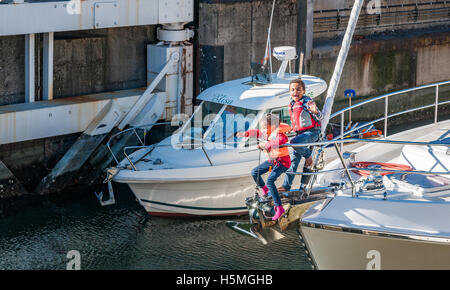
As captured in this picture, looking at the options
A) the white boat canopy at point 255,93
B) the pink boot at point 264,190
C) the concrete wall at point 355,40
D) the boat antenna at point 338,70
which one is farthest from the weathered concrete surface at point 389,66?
the pink boot at point 264,190

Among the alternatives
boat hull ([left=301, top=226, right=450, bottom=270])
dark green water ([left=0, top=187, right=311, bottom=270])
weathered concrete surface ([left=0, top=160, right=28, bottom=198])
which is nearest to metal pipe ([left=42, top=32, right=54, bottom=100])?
weathered concrete surface ([left=0, top=160, right=28, bottom=198])

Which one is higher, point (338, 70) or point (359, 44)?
point (359, 44)

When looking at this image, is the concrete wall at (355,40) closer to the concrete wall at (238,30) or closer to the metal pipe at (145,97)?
the concrete wall at (238,30)

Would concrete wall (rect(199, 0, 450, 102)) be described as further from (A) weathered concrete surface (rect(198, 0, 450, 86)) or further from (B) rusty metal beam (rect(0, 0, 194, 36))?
(B) rusty metal beam (rect(0, 0, 194, 36))

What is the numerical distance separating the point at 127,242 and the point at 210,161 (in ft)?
5.67

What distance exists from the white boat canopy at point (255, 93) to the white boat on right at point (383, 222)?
11.3 ft

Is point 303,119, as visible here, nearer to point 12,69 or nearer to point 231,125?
point 231,125

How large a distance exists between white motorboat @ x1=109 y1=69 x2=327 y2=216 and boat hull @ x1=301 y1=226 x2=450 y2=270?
3838mm

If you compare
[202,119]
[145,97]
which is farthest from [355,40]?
[202,119]

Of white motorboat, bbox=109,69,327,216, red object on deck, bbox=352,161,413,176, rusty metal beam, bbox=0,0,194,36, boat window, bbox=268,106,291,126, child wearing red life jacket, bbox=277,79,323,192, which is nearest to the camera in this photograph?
child wearing red life jacket, bbox=277,79,323,192

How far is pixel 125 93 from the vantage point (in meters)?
16.0

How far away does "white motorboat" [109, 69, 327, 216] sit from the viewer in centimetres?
1304

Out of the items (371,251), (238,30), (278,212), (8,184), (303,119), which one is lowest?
(8,184)

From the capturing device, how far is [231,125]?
43.8 ft
